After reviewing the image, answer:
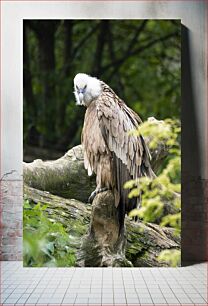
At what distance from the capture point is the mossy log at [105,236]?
3668 millimetres

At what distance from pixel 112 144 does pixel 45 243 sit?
3.07 ft

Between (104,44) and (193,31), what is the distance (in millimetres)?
742

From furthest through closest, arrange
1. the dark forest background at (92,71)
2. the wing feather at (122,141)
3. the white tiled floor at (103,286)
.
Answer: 1. the dark forest background at (92,71)
2. the wing feather at (122,141)
3. the white tiled floor at (103,286)

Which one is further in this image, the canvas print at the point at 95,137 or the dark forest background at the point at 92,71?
the dark forest background at the point at 92,71

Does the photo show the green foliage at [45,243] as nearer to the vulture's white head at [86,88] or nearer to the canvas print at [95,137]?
the canvas print at [95,137]

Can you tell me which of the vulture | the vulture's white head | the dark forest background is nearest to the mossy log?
the vulture

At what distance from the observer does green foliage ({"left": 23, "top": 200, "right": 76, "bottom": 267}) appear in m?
3.67

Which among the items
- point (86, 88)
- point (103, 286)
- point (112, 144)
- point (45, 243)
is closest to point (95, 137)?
point (112, 144)

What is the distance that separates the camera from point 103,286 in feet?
10.4

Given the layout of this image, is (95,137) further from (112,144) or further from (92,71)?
(92,71)

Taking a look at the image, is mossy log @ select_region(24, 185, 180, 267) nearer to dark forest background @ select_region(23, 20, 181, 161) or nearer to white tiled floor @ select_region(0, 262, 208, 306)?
white tiled floor @ select_region(0, 262, 208, 306)

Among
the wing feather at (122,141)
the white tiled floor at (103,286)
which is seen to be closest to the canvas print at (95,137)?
the wing feather at (122,141)

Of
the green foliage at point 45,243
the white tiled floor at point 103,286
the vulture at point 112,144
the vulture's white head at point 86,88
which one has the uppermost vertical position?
the vulture's white head at point 86,88

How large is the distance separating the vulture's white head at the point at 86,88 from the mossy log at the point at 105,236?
2.47 feet
